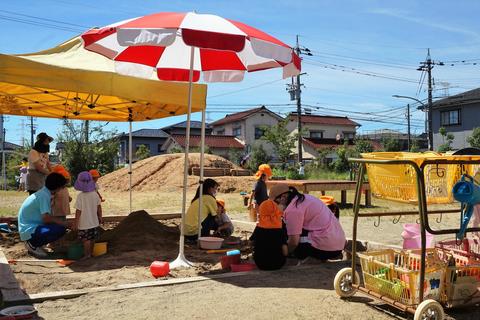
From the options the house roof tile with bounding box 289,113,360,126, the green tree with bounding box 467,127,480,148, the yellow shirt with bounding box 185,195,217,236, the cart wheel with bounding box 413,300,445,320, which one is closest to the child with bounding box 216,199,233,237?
the yellow shirt with bounding box 185,195,217,236

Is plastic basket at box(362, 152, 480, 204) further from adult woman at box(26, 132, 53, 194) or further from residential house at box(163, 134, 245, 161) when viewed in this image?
residential house at box(163, 134, 245, 161)

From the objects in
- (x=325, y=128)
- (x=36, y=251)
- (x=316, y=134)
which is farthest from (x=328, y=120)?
(x=36, y=251)

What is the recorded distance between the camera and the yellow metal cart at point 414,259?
3299mm

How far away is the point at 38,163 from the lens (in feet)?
24.0

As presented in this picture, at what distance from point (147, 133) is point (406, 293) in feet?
171

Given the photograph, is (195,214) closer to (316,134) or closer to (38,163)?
(38,163)

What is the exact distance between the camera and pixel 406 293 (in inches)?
139

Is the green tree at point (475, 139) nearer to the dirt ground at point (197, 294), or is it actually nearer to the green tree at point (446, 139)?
the green tree at point (446, 139)

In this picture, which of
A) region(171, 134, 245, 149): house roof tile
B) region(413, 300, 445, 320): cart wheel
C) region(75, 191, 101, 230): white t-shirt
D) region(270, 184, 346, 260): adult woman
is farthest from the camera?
region(171, 134, 245, 149): house roof tile

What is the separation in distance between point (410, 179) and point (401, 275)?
0.78m

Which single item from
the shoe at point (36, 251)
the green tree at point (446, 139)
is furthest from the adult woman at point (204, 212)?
the green tree at point (446, 139)

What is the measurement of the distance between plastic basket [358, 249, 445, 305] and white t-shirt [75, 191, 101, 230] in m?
3.45

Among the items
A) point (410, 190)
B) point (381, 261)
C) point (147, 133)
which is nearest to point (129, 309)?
point (381, 261)

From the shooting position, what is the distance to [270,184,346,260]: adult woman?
5.10 m
